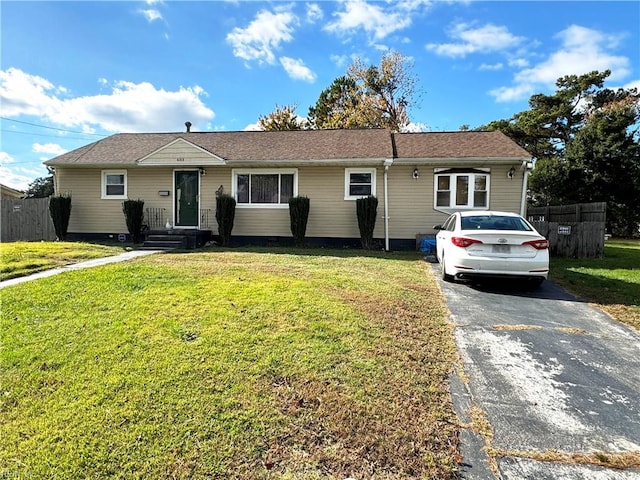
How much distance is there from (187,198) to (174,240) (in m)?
2.28

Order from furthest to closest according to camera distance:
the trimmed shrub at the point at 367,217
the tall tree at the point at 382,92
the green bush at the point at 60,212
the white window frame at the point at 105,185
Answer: the tall tree at the point at 382,92 → the white window frame at the point at 105,185 → the green bush at the point at 60,212 → the trimmed shrub at the point at 367,217

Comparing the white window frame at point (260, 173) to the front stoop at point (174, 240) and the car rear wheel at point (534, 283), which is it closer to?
the front stoop at point (174, 240)

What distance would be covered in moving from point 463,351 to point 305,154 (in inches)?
394

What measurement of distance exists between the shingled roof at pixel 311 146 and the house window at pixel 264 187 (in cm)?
63

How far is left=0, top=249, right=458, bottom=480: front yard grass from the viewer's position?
2.05 meters

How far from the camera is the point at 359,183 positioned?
12492mm

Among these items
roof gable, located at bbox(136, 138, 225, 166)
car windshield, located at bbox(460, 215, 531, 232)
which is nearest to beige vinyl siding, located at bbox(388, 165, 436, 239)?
car windshield, located at bbox(460, 215, 531, 232)

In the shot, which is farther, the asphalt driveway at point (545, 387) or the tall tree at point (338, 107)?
the tall tree at point (338, 107)

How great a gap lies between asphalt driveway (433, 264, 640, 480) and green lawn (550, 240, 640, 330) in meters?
0.50

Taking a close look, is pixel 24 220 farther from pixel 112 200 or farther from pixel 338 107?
pixel 338 107

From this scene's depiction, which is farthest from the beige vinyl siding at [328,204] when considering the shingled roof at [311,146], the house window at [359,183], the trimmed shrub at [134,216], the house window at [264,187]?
the trimmed shrub at [134,216]

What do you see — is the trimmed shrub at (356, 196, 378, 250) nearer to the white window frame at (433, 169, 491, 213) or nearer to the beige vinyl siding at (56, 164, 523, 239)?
the beige vinyl siding at (56, 164, 523, 239)

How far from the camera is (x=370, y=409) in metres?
2.53

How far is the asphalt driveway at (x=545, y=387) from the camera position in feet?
7.18
